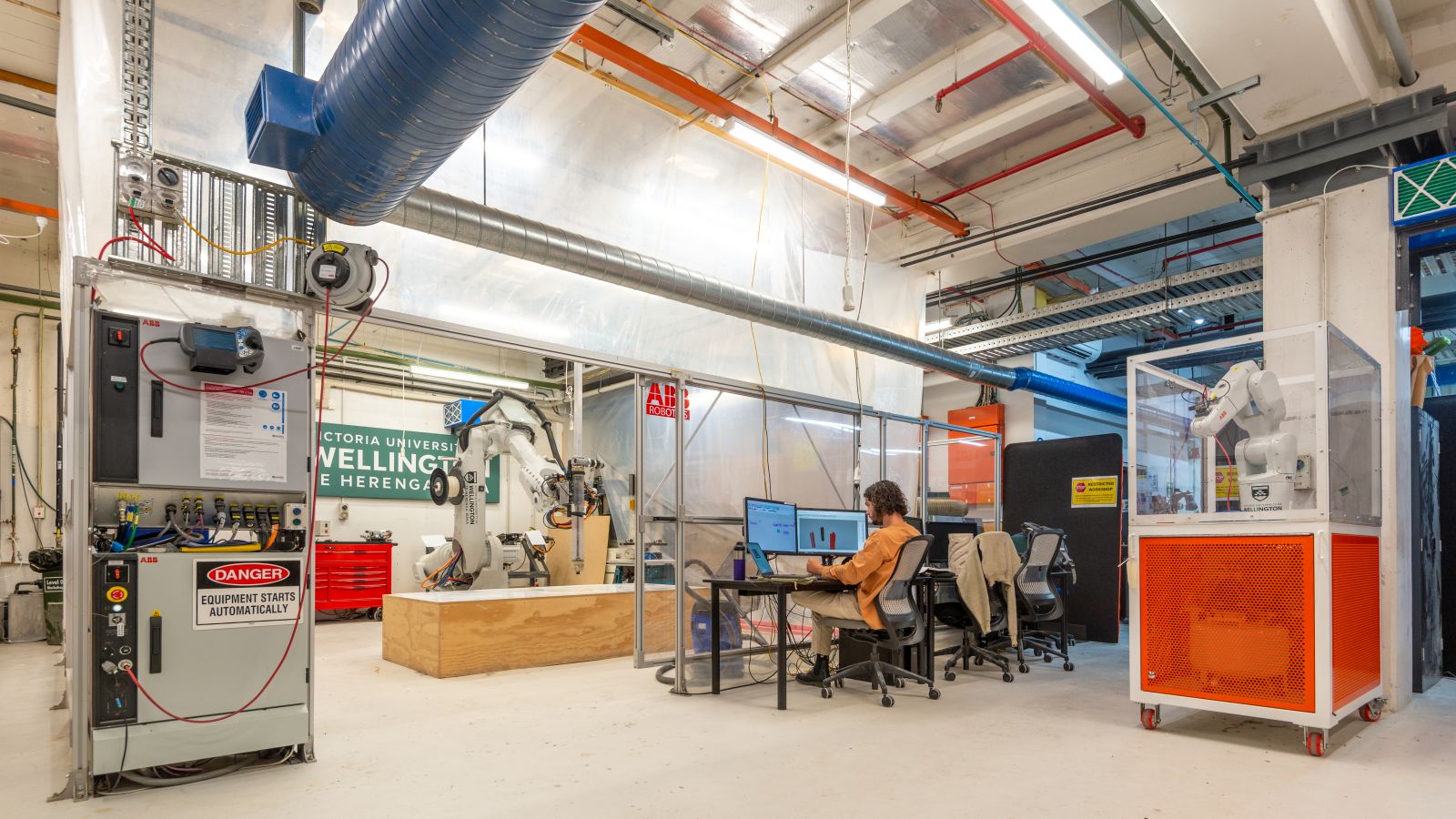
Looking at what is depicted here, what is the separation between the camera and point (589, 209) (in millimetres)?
5488

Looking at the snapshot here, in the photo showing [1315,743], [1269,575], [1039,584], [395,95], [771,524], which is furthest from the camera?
[1039,584]

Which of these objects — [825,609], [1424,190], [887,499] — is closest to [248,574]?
[825,609]

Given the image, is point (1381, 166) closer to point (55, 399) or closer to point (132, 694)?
point (132, 694)

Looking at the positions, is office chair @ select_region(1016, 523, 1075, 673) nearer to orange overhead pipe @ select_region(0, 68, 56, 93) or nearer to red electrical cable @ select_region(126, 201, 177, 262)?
red electrical cable @ select_region(126, 201, 177, 262)

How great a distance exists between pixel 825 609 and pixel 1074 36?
3420 millimetres

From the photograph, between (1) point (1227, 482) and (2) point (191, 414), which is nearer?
(2) point (191, 414)

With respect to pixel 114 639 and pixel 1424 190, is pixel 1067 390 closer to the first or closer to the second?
pixel 1424 190

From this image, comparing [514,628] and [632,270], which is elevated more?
[632,270]

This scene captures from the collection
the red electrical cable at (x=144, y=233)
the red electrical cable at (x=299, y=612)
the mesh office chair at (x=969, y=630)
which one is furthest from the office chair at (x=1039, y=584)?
the red electrical cable at (x=144, y=233)

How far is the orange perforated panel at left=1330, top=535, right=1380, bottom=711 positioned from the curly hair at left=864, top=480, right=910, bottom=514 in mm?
2104

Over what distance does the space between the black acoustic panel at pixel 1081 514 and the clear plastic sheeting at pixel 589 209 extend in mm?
1507

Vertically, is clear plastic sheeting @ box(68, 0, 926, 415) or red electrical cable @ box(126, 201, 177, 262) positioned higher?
clear plastic sheeting @ box(68, 0, 926, 415)

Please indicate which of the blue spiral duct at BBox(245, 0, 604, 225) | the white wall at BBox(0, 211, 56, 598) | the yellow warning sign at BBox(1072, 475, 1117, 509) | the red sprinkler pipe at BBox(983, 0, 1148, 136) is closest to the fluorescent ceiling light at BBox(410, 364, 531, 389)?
the white wall at BBox(0, 211, 56, 598)

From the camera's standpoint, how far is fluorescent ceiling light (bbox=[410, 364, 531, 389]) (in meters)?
9.68
